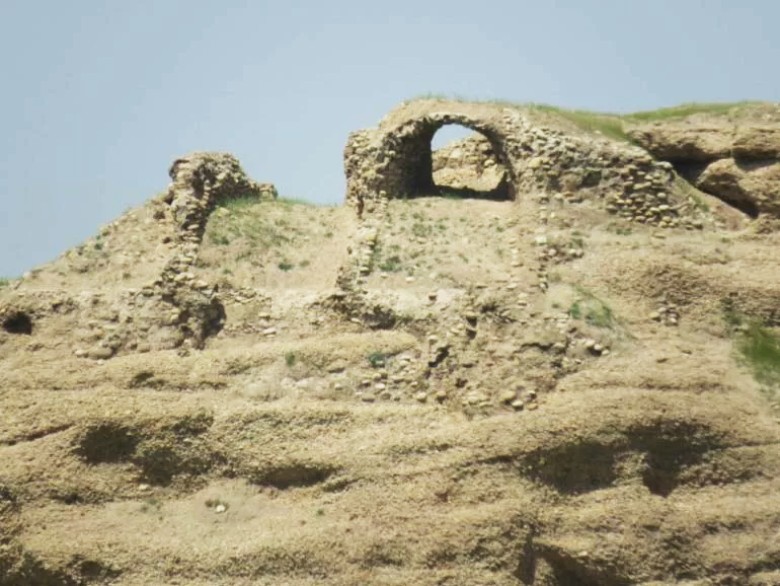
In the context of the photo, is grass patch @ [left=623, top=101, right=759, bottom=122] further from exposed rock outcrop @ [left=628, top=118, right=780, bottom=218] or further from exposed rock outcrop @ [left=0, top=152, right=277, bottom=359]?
exposed rock outcrop @ [left=0, top=152, right=277, bottom=359]

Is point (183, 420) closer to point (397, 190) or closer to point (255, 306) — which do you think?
point (255, 306)

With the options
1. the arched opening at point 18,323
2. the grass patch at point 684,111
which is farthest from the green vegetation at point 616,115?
the arched opening at point 18,323

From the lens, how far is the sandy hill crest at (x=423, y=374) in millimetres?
21938

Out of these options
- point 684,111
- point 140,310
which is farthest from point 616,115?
point 140,310

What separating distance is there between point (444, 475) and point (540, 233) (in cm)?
671

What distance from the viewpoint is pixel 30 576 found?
73.2ft

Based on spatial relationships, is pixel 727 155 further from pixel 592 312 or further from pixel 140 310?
pixel 140 310

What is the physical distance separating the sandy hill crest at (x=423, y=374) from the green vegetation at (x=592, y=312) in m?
0.07

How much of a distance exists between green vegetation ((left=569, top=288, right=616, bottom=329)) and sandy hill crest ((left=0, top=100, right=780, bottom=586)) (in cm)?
7

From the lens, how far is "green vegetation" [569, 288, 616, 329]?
2439cm

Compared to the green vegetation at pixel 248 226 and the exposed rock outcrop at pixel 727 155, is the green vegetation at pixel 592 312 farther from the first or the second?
the green vegetation at pixel 248 226

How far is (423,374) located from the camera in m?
24.5

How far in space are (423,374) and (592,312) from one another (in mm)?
3368

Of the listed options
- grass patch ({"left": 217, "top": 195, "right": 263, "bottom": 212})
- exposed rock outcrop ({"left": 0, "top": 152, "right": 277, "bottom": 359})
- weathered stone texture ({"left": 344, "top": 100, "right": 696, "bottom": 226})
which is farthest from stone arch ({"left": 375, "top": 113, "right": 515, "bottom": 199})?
exposed rock outcrop ({"left": 0, "top": 152, "right": 277, "bottom": 359})
